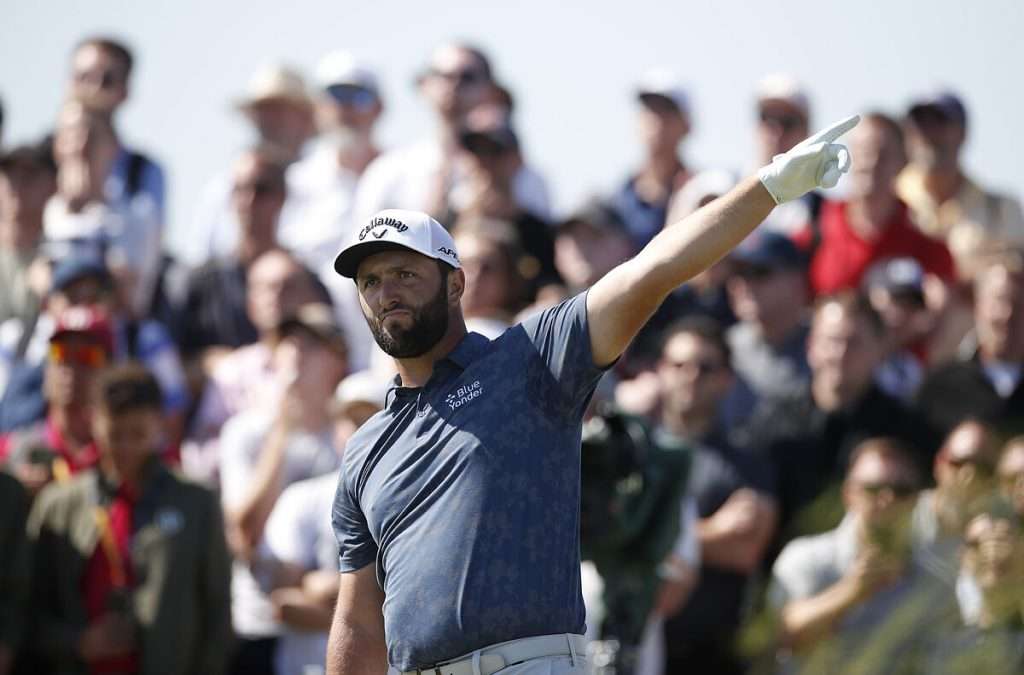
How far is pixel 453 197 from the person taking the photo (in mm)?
12031

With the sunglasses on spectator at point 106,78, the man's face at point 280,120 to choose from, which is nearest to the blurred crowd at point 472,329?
the sunglasses on spectator at point 106,78

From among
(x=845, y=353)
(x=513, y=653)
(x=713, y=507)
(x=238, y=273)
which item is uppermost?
(x=238, y=273)

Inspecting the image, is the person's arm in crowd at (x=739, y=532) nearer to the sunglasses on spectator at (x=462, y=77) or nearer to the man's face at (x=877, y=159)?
the man's face at (x=877, y=159)

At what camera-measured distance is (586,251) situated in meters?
11.6

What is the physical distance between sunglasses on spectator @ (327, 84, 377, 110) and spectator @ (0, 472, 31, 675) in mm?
4325

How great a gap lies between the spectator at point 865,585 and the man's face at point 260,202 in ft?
14.0

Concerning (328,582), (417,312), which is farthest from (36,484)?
(417,312)

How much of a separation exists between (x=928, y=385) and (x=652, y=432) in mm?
1988

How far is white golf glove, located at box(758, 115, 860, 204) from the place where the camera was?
18.1 feet

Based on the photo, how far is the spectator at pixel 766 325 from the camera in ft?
35.3

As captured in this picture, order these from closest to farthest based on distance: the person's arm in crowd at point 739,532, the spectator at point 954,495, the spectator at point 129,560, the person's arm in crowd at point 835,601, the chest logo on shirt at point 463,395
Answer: the chest logo on shirt at point 463,395
the spectator at point 954,495
the person's arm in crowd at point 835,601
the spectator at point 129,560
the person's arm in crowd at point 739,532

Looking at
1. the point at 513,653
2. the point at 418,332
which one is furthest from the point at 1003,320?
the point at 513,653

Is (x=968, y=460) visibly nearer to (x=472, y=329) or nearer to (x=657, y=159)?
(x=472, y=329)

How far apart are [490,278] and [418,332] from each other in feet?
14.9
